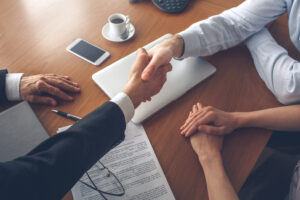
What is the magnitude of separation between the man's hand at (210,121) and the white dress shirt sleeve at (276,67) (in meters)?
0.19

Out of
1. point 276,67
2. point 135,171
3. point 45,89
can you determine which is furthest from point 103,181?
point 276,67

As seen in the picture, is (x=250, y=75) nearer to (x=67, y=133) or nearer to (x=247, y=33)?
(x=247, y=33)

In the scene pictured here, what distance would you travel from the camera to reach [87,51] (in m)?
0.91

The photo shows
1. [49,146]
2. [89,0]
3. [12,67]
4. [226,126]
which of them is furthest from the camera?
[89,0]

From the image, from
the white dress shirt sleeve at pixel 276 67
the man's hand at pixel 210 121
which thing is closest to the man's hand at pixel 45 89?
the man's hand at pixel 210 121

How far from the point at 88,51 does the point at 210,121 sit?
51 cm

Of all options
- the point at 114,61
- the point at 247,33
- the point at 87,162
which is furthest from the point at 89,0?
the point at 87,162

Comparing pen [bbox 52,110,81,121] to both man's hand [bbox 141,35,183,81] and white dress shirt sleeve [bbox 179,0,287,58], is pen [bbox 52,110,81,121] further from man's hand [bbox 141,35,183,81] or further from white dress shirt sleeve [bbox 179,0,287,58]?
white dress shirt sleeve [bbox 179,0,287,58]

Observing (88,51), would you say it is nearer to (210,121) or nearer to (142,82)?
(142,82)

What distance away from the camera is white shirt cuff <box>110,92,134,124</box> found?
2.21 ft

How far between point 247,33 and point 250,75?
0.18 metres

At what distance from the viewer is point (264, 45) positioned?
0.88 metres

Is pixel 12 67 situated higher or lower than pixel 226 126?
higher

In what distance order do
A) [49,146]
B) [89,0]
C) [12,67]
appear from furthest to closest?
[89,0] → [12,67] → [49,146]
